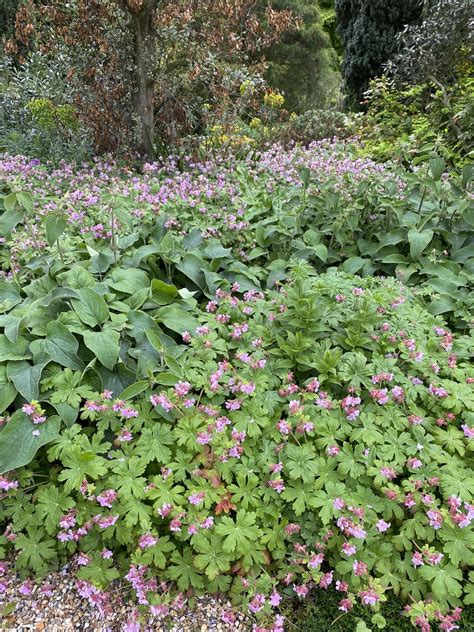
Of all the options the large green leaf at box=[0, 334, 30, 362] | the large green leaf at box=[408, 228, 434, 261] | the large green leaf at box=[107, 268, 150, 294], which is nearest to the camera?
the large green leaf at box=[0, 334, 30, 362]

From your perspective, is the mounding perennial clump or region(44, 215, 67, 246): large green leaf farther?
region(44, 215, 67, 246): large green leaf

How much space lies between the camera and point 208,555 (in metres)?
1.62

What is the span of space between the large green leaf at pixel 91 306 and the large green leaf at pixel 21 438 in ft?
1.60

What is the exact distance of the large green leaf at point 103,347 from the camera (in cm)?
195

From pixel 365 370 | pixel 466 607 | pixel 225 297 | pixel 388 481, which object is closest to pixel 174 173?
pixel 225 297

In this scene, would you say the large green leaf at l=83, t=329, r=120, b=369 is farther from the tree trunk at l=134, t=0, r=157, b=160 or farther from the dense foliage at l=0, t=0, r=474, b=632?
the tree trunk at l=134, t=0, r=157, b=160

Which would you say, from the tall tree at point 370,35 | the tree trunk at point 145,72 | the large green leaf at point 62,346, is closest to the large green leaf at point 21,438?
the large green leaf at point 62,346

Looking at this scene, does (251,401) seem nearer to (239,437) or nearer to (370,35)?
(239,437)

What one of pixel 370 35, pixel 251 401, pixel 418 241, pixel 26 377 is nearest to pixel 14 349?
pixel 26 377

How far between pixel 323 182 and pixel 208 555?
2757 mm

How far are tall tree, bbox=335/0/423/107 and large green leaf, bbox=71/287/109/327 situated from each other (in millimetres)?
7520

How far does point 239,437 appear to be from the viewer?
69.2 inches

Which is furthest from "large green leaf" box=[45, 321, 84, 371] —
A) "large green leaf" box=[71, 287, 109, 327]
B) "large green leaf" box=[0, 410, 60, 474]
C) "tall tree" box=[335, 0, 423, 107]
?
"tall tree" box=[335, 0, 423, 107]

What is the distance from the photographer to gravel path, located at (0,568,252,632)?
1.64 metres
